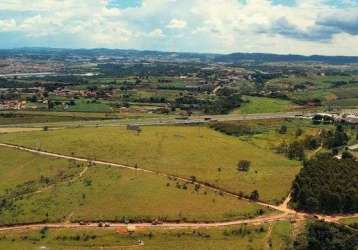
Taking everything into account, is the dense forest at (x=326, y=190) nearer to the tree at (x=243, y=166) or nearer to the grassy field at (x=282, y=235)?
the grassy field at (x=282, y=235)

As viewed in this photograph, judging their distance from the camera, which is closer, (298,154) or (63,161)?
(63,161)

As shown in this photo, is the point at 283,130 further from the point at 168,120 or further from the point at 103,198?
the point at 103,198

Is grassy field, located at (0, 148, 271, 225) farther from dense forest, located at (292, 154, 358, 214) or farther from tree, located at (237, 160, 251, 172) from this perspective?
tree, located at (237, 160, 251, 172)

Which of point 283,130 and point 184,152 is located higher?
point 283,130

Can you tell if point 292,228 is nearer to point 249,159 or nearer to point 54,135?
point 249,159

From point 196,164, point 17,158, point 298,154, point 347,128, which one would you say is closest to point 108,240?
point 196,164

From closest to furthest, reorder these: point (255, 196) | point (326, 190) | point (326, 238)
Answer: point (326, 238)
point (326, 190)
point (255, 196)

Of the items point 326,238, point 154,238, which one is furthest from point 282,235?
point 154,238
